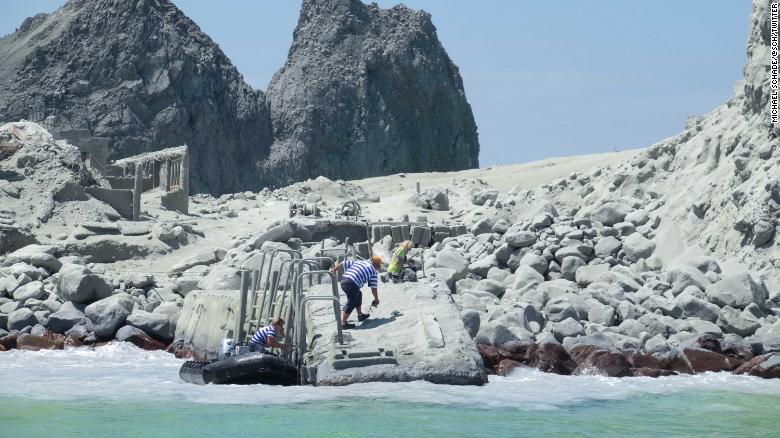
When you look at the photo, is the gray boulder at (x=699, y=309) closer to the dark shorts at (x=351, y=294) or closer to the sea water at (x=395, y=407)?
the sea water at (x=395, y=407)

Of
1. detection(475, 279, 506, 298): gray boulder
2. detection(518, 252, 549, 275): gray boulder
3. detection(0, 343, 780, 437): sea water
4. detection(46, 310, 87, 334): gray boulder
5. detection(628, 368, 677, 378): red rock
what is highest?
detection(518, 252, 549, 275): gray boulder

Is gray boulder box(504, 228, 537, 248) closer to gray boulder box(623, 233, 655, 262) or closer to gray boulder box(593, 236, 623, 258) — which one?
gray boulder box(593, 236, 623, 258)

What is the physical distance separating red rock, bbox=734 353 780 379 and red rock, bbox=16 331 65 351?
9924 mm

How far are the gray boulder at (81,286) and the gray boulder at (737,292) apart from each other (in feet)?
33.1

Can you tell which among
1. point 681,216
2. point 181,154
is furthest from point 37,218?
point 681,216

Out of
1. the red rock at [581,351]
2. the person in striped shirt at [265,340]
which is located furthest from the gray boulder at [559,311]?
the person in striped shirt at [265,340]

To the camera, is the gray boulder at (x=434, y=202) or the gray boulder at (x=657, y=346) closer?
the gray boulder at (x=657, y=346)

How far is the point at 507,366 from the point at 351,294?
2.19 meters

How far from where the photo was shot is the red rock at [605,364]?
564 inches

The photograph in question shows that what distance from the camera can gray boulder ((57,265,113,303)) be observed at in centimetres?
1914

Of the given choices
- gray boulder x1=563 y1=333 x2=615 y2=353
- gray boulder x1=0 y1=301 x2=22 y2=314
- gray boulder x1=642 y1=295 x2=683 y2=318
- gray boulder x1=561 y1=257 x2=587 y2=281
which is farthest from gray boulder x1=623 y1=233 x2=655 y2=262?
gray boulder x1=0 y1=301 x2=22 y2=314

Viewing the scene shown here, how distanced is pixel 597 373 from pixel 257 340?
435cm

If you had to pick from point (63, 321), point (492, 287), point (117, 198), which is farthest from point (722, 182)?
point (117, 198)

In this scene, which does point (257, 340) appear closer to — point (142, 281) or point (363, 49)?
point (142, 281)
